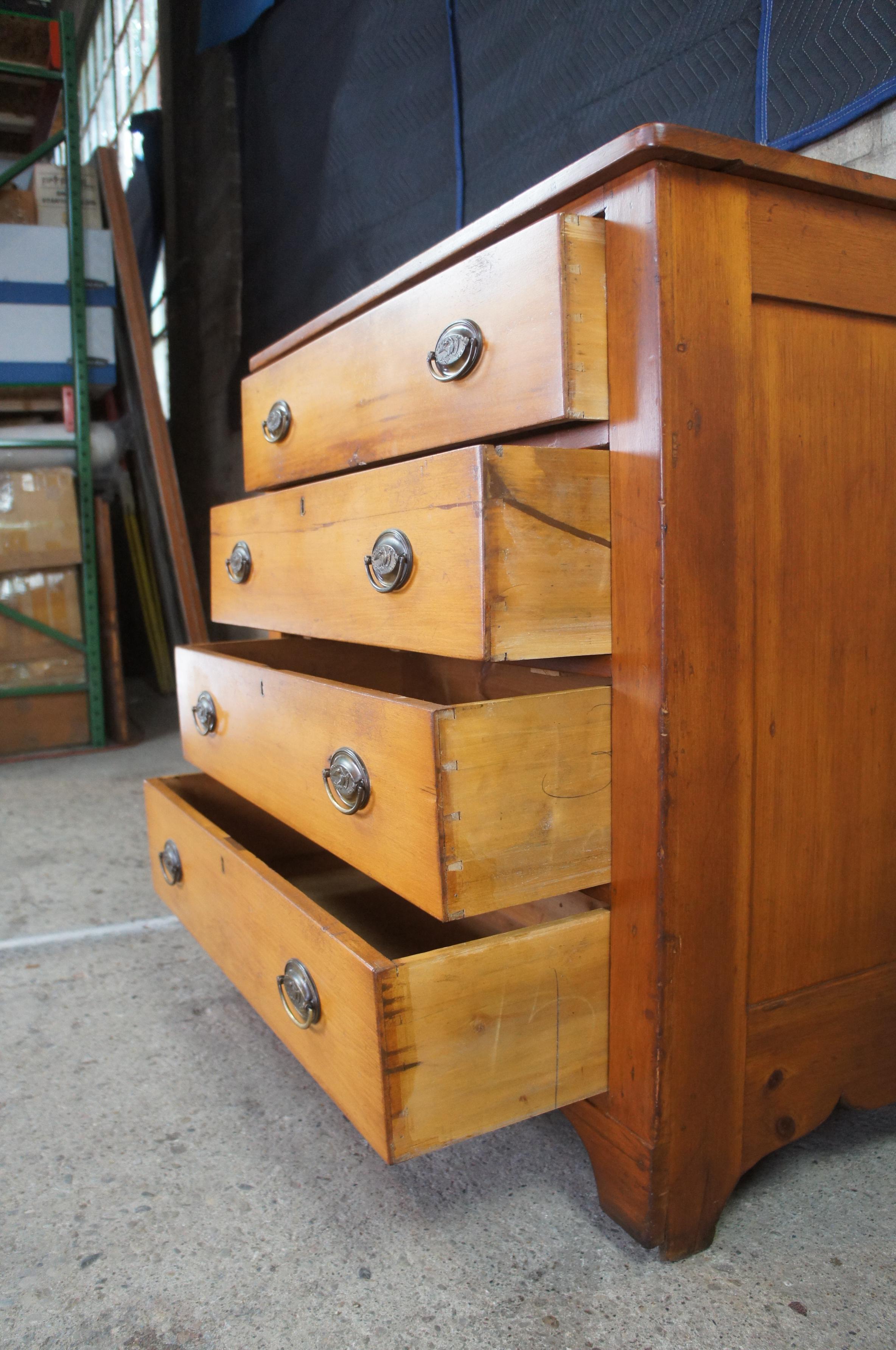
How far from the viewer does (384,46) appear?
8.00 ft

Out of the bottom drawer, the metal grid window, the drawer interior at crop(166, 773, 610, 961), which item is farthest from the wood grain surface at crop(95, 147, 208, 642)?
the bottom drawer

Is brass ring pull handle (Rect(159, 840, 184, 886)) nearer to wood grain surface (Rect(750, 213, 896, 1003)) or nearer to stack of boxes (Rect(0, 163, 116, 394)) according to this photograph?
wood grain surface (Rect(750, 213, 896, 1003))

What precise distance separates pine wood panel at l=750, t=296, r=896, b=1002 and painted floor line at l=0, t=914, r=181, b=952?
1.03 meters

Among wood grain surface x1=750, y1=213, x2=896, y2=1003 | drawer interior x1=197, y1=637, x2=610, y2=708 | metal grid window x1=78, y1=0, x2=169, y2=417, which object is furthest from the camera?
metal grid window x1=78, y1=0, x2=169, y2=417

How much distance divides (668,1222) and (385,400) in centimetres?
78

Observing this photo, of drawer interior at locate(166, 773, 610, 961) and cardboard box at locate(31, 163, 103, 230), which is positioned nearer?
drawer interior at locate(166, 773, 610, 961)

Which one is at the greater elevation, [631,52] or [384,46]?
[384,46]

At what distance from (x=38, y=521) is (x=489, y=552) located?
8.35 ft

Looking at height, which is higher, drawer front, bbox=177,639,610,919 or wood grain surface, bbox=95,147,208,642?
wood grain surface, bbox=95,147,208,642

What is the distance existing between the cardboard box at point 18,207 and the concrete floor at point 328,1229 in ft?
8.94

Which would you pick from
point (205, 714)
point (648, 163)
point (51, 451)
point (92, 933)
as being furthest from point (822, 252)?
point (51, 451)

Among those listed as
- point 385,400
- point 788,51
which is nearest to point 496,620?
point 385,400

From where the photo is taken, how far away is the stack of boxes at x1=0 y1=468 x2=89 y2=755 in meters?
2.83

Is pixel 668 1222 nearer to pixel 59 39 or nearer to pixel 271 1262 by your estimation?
pixel 271 1262
